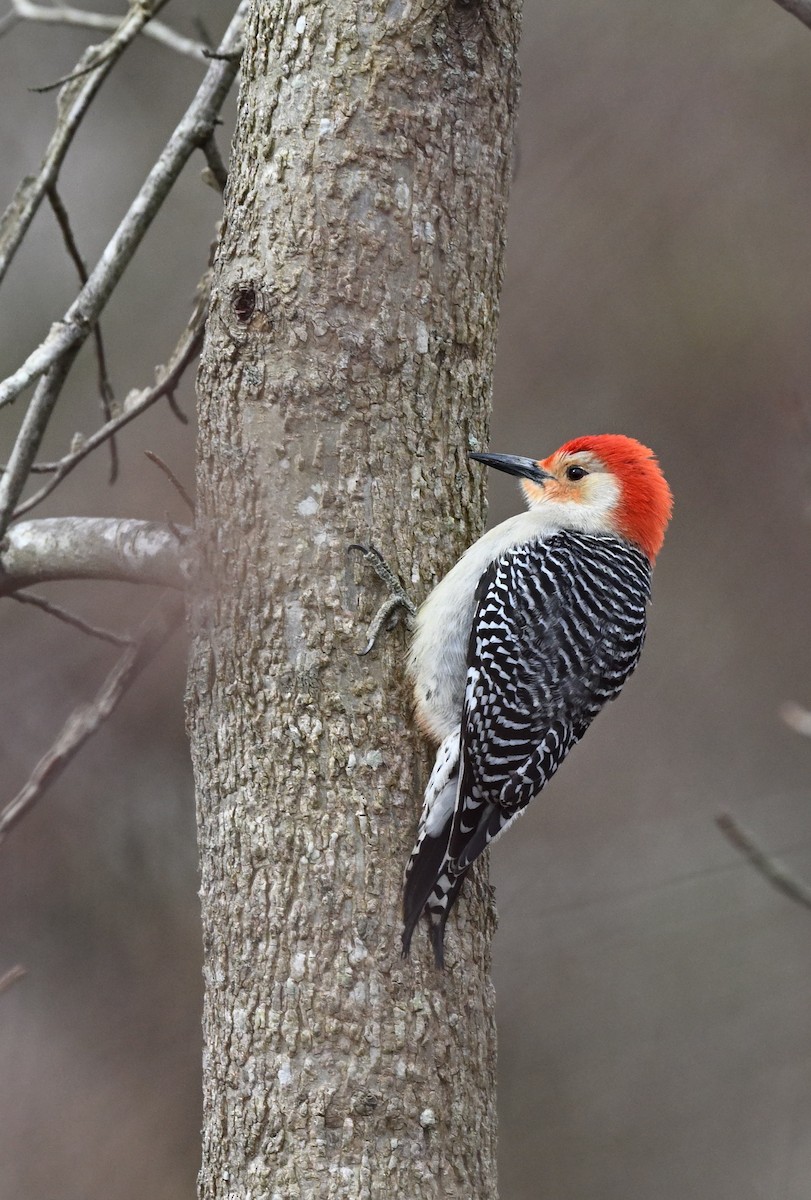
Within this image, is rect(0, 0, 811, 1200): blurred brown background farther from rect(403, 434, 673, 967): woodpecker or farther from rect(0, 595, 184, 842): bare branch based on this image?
rect(0, 595, 184, 842): bare branch

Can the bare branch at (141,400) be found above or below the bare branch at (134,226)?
below

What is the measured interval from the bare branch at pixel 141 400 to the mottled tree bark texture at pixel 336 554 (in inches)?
12.3

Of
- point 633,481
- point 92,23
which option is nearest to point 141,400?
point 633,481

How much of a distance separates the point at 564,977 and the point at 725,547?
260cm

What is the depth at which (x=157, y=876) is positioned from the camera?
236 inches

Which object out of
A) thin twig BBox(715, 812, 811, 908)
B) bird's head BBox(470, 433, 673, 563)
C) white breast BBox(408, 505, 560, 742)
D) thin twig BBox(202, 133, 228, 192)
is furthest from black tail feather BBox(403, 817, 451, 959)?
thin twig BBox(202, 133, 228, 192)

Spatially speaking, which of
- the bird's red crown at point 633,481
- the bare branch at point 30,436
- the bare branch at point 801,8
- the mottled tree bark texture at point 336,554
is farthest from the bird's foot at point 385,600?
the bare branch at point 801,8

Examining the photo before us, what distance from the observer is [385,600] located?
10.4 feet

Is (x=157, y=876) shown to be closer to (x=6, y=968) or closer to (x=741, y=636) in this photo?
(x=6, y=968)

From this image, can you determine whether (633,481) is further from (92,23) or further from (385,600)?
(92,23)

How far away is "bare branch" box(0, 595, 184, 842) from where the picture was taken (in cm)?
258

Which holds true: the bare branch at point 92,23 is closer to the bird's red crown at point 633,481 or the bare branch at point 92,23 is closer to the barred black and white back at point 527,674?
the bird's red crown at point 633,481

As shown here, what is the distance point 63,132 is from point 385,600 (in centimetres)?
171

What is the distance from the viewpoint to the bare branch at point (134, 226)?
10.9 feet
